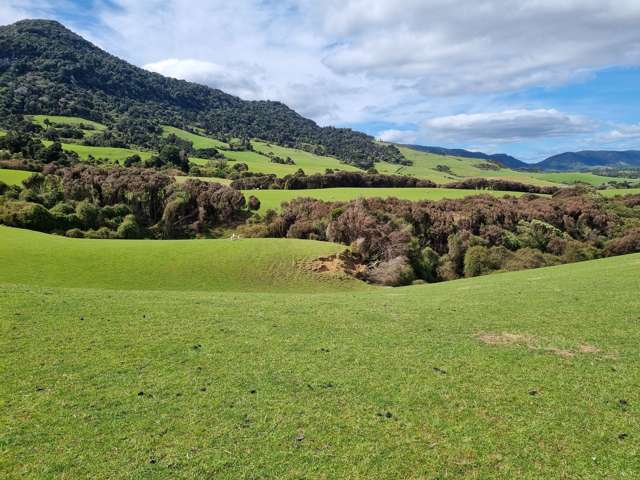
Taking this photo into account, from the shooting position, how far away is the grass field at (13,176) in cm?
7557

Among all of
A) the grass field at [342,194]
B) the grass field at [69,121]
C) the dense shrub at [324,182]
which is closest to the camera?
the grass field at [342,194]

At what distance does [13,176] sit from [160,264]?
5854 centimetres

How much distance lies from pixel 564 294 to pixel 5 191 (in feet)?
257

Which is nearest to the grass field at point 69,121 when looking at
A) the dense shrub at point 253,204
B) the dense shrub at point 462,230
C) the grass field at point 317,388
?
the dense shrub at point 253,204

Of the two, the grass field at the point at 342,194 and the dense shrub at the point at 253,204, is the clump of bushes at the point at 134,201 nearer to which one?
the dense shrub at the point at 253,204

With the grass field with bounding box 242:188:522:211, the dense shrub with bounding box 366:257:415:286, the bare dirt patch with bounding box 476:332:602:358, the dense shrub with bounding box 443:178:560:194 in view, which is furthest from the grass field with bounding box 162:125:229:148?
the bare dirt patch with bounding box 476:332:602:358

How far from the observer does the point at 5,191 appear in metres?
68.0

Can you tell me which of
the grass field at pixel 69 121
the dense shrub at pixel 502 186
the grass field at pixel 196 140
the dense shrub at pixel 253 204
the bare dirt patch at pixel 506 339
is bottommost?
the bare dirt patch at pixel 506 339

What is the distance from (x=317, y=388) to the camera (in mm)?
11586

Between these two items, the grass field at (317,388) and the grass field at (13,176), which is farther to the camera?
the grass field at (13,176)

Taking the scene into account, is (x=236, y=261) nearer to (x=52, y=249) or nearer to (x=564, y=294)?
(x=52, y=249)

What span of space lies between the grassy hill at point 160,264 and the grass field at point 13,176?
124 feet

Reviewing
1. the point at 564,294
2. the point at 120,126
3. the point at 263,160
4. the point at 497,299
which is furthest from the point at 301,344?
A: the point at 120,126

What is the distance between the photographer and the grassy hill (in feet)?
116
